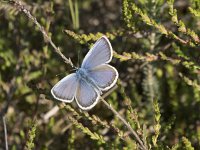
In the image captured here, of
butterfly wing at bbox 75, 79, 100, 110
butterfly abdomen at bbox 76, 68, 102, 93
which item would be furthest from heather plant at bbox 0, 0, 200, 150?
butterfly wing at bbox 75, 79, 100, 110

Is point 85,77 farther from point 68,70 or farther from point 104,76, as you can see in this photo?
point 68,70

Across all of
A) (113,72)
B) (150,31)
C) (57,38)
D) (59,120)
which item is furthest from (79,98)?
(57,38)

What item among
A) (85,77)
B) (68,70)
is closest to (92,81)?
(85,77)

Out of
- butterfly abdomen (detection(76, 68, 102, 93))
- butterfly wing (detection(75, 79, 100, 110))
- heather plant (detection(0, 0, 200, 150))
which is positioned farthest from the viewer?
heather plant (detection(0, 0, 200, 150))

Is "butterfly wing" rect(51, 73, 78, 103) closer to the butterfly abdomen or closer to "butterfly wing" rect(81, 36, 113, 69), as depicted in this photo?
the butterfly abdomen

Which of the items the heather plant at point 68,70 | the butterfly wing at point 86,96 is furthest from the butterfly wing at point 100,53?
the heather plant at point 68,70

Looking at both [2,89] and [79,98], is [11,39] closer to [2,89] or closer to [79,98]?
[2,89]

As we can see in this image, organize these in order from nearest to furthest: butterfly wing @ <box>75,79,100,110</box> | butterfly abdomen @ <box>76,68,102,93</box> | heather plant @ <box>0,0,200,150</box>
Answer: butterfly wing @ <box>75,79,100,110</box> < butterfly abdomen @ <box>76,68,102,93</box> < heather plant @ <box>0,0,200,150</box>
